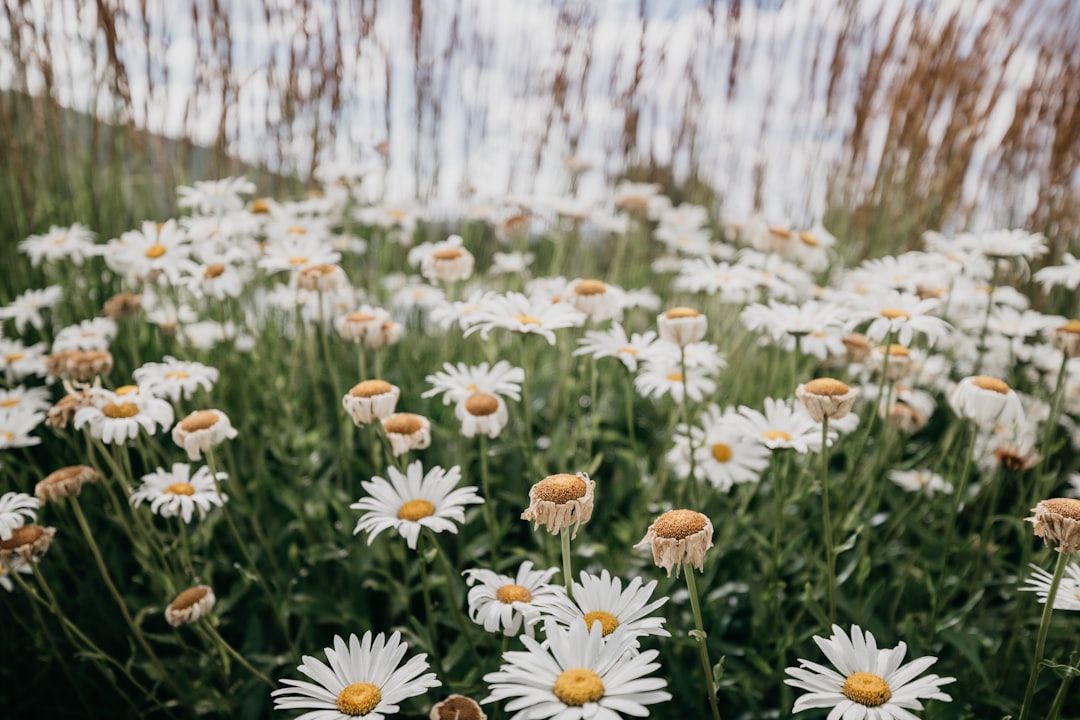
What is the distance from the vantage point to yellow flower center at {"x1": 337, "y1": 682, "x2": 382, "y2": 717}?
3.12 ft

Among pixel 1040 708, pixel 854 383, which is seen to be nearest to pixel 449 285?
pixel 854 383

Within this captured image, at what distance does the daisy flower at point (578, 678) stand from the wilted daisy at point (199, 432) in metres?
0.80

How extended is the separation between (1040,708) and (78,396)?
223 centimetres

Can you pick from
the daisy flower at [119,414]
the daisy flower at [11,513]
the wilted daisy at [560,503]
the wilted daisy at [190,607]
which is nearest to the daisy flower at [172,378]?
the daisy flower at [119,414]

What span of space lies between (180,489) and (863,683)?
Answer: 134 centimetres

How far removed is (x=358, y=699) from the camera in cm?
96

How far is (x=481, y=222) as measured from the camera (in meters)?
3.60

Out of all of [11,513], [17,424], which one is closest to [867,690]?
[11,513]

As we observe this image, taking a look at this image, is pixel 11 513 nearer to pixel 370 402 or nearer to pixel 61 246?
pixel 370 402

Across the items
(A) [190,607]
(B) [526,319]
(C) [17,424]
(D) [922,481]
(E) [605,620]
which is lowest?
(D) [922,481]

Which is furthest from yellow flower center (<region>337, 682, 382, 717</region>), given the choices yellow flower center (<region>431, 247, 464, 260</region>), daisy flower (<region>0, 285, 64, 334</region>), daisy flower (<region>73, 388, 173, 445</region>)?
daisy flower (<region>0, 285, 64, 334</region>)

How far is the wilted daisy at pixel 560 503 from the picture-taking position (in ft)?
3.43

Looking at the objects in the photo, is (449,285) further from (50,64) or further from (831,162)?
(831,162)

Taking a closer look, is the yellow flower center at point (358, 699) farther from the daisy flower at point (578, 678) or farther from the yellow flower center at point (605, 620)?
the yellow flower center at point (605, 620)
